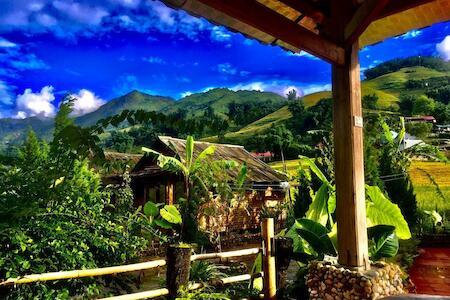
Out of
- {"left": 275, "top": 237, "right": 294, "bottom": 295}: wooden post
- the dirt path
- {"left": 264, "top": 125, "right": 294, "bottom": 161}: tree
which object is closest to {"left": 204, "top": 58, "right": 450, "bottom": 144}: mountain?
{"left": 264, "top": 125, "right": 294, "bottom": 161}: tree

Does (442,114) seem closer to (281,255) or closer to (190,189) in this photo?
(190,189)

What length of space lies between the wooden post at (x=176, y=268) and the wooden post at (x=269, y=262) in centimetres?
94

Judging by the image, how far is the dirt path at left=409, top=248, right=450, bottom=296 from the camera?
5426 mm

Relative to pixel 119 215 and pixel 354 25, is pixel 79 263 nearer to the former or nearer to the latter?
pixel 119 215

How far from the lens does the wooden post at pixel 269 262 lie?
143 inches

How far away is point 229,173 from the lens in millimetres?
11445

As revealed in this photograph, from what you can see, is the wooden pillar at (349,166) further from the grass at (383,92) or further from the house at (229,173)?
the grass at (383,92)

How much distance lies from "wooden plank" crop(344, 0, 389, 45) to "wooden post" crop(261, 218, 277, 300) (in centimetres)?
173

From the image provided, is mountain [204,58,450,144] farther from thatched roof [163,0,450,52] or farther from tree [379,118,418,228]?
thatched roof [163,0,450,52]

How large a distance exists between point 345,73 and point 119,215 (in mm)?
1944

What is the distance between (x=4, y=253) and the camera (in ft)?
6.92

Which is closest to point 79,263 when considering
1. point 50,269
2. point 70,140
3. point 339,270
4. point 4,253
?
point 50,269

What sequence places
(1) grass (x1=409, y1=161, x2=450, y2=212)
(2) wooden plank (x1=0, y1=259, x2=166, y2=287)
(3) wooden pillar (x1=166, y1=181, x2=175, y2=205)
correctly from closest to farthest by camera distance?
1. (2) wooden plank (x1=0, y1=259, x2=166, y2=287)
2. (1) grass (x1=409, y1=161, x2=450, y2=212)
3. (3) wooden pillar (x1=166, y1=181, x2=175, y2=205)

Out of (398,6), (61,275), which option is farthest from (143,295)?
(398,6)
